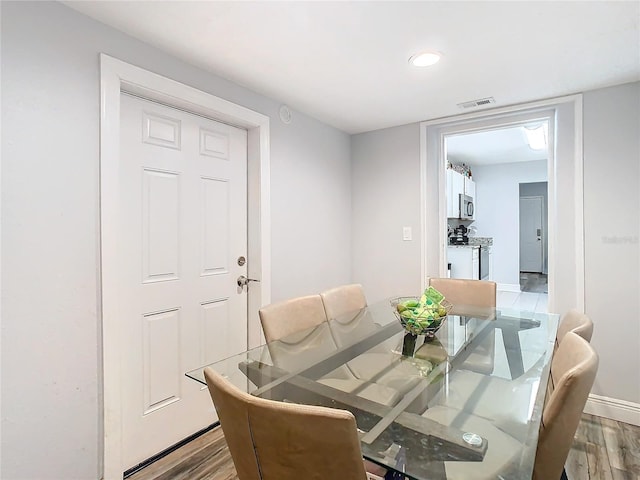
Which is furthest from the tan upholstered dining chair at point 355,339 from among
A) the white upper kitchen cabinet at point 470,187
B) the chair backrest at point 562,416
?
the white upper kitchen cabinet at point 470,187

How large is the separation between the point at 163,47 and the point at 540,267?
28.0 feet

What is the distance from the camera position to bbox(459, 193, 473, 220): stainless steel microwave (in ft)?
18.0

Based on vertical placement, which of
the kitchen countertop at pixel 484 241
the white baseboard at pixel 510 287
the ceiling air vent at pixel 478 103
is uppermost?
the ceiling air vent at pixel 478 103

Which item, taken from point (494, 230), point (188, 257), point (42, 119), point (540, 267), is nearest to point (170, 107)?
point (42, 119)

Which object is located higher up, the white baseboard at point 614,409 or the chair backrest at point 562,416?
the chair backrest at point 562,416

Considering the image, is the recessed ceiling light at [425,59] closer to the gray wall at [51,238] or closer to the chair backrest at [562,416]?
the gray wall at [51,238]

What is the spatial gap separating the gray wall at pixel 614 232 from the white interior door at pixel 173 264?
2426mm

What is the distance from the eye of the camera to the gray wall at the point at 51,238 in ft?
4.34

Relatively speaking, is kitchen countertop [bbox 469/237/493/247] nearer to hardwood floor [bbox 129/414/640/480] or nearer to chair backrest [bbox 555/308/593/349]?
hardwood floor [bbox 129/414/640/480]

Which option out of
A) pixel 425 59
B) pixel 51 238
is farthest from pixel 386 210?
pixel 51 238

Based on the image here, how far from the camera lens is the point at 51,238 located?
1430 millimetres

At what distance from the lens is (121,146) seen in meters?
1.75

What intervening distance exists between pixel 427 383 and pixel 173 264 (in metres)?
1.49

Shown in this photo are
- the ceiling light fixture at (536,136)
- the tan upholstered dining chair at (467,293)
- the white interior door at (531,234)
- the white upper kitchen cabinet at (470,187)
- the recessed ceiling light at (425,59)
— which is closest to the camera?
the recessed ceiling light at (425,59)
